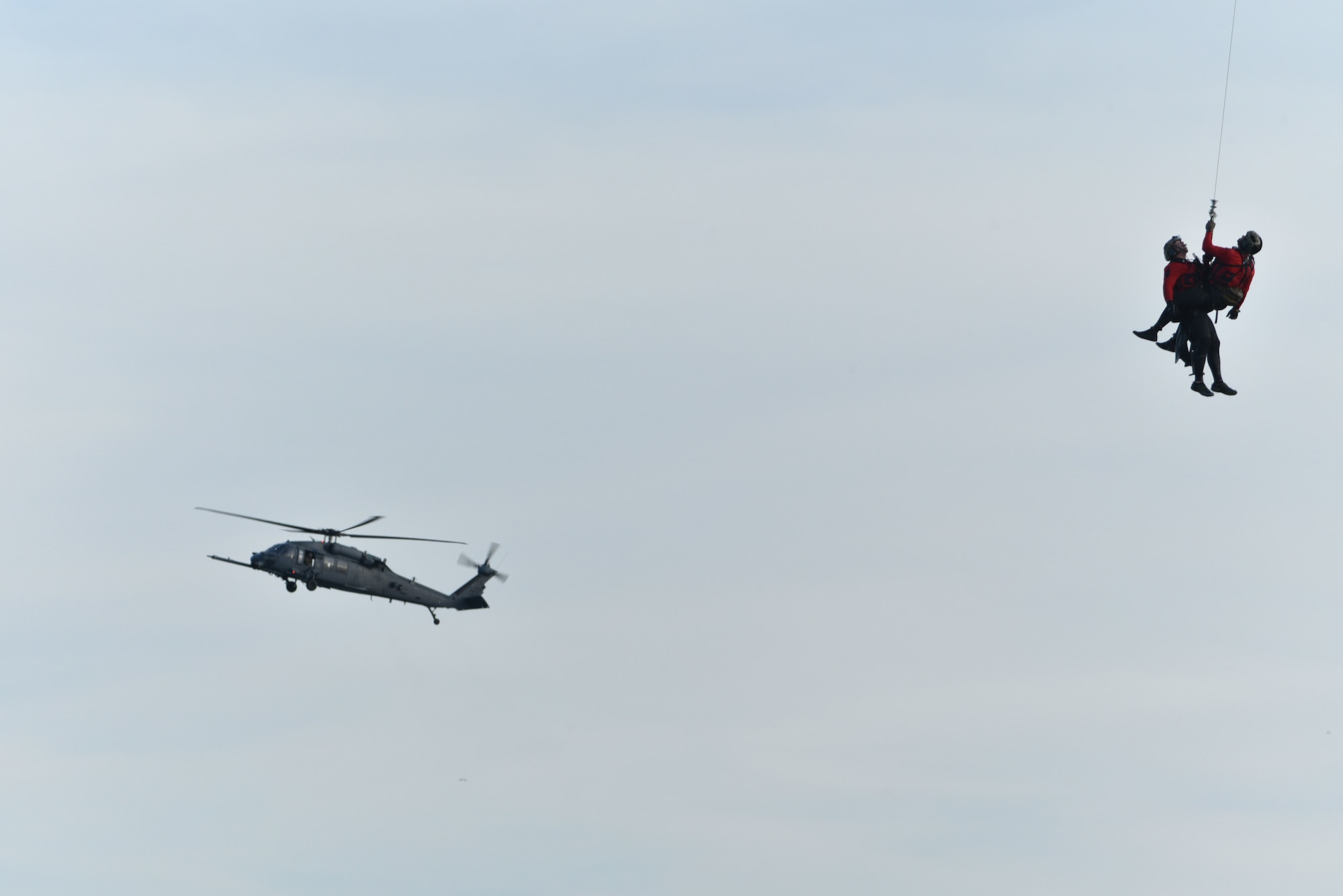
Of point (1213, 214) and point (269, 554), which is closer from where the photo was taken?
point (1213, 214)

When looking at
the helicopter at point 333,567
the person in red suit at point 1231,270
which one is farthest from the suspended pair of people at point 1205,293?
the helicopter at point 333,567

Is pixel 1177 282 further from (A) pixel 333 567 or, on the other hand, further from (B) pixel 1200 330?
(A) pixel 333 567

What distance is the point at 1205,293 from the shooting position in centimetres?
4794

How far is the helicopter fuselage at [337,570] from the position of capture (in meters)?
86.9

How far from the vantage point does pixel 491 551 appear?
101 m

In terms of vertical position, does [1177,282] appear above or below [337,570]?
below

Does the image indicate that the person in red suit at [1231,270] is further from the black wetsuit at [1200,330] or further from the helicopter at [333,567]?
the helicopter at [333,567]

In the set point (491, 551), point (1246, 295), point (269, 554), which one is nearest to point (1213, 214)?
point (1246, 295)

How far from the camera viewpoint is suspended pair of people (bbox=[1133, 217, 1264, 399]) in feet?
156

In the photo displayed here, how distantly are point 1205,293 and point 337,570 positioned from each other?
51.3 m

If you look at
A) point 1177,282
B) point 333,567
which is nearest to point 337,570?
point 333,567

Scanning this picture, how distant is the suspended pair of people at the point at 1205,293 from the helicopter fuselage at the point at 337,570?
A: 49.0 metres

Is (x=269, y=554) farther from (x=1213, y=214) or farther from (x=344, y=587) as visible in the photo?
(x=1213, y=214)

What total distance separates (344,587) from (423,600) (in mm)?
7046
